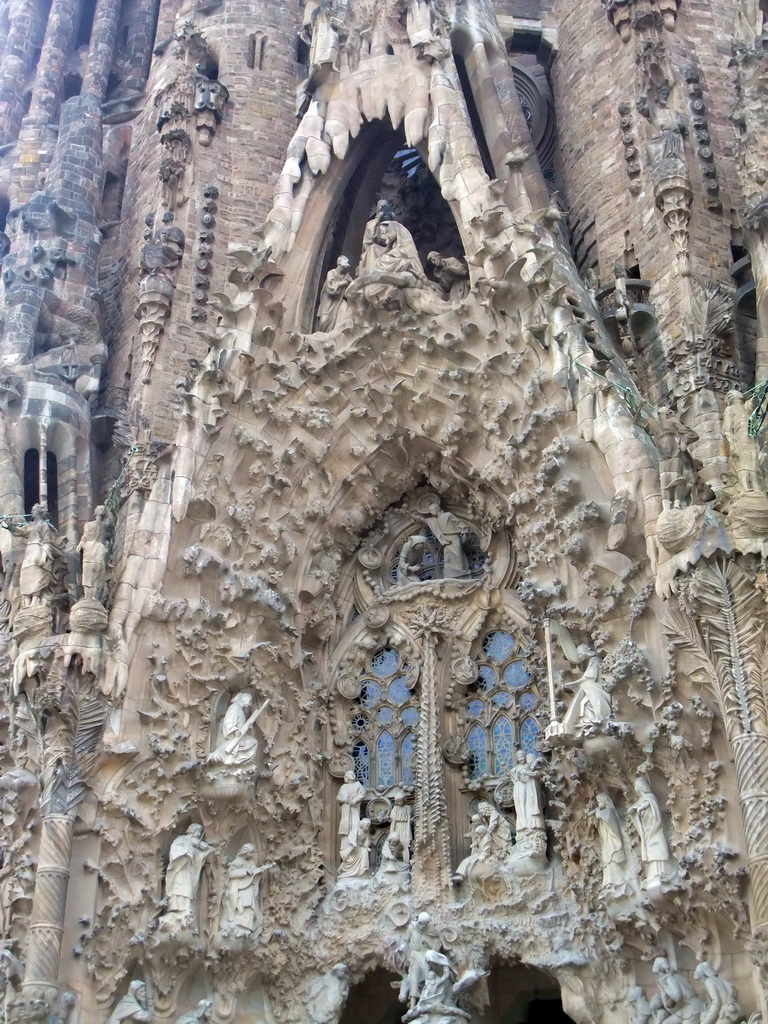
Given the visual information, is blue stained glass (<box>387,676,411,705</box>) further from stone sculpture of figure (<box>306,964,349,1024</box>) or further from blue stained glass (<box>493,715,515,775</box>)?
stone sculpture of figure (<box>306,964,349,1024</box>)

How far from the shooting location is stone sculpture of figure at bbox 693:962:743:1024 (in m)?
8.46

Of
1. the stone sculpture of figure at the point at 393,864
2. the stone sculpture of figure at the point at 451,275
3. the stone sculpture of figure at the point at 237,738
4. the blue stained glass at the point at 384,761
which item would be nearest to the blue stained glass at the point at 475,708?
the blue stained glass at the point at 384,761

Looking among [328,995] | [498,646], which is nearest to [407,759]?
[498,646]

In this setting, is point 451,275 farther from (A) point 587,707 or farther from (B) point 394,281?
(A) point 587,707

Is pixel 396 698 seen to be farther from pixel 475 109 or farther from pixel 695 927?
pixel 475 109

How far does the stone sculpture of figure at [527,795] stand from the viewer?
10.4 metres

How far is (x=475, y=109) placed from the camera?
13703 millimetres

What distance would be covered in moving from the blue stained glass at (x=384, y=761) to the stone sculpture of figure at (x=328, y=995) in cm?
167

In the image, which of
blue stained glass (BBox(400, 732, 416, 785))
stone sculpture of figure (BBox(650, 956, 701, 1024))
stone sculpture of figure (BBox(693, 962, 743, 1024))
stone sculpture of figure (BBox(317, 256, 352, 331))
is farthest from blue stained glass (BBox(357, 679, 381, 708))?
stone sculpture of figure (BBox(693, 962, 743, 1024))

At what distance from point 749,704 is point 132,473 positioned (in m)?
6.08

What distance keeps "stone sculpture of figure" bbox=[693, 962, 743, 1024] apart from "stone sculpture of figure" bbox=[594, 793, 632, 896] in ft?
2.74

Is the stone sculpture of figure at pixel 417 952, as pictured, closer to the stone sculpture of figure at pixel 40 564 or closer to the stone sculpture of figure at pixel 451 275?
the stone sculpture of figure at pixel 40 564

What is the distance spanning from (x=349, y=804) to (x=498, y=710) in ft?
5.03

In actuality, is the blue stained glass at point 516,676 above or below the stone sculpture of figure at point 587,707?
above
